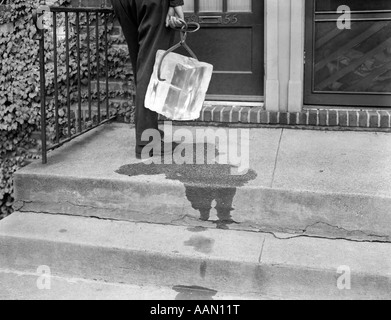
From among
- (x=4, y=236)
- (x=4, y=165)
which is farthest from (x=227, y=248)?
(x=4, y=165)

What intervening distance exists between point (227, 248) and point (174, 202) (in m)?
0.51

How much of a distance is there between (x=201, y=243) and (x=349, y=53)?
2355 mm

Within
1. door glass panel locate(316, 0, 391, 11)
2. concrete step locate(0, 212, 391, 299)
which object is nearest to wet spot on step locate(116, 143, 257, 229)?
concrete step locate(0, 212, 391, 299)

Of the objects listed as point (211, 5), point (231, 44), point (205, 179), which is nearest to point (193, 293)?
point (205, 179)

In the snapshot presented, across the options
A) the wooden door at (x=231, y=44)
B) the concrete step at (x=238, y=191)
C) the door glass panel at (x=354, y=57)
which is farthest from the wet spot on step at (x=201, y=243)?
the door glass panel at (x=354, y=57)

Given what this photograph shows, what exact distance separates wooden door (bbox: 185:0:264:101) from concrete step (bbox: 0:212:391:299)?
187 cm

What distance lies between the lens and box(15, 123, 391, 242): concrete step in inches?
132

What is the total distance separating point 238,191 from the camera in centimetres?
347

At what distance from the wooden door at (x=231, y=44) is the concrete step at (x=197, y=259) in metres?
1.87

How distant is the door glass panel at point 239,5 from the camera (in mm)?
4902

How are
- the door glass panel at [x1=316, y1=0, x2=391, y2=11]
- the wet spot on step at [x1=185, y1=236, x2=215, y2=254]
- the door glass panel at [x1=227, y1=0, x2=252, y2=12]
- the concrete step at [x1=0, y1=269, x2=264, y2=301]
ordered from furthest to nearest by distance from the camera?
the door glass panel at [x1=227, y1=0, x2=252, y2=12] → the door glass panel at [x1=316, y1=0, x2=391, y2=11] → the wet spot on step at [x1=185, y1=236, x2=215, y2=254] → the concrete step at [x1=0, y1=269, x2=264, y2=301]

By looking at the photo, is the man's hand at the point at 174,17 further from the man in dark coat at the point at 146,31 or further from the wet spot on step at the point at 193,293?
the wet spot on step at the point at 193,293

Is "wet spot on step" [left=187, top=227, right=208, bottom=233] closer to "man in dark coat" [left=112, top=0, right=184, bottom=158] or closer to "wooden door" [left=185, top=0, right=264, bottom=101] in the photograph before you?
"man in dark coat" [left=112, top=0, right=184, bottom=158]
